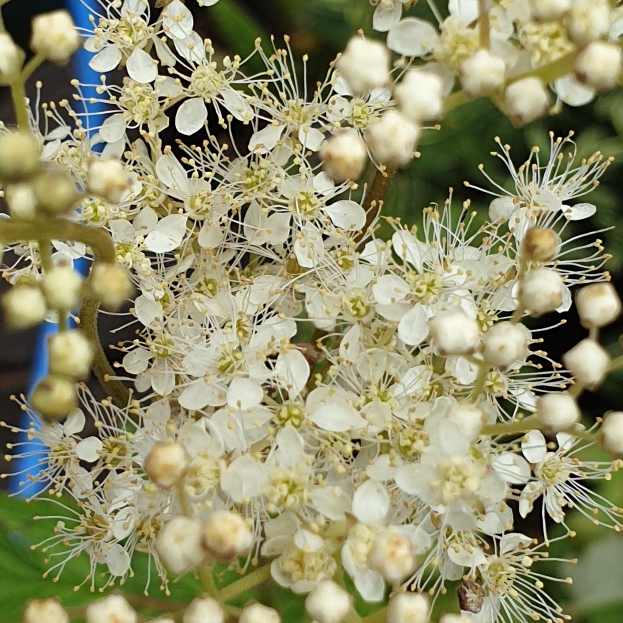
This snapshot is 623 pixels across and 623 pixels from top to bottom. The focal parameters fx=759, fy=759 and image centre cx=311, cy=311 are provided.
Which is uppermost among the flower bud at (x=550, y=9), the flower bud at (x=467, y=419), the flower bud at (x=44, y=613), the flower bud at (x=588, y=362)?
the flower bud at (x=550, y=9)

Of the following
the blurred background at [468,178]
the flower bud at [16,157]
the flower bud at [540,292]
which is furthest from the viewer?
the blurred background at [468,178]

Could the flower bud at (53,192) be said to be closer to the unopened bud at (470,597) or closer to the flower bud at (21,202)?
the flower bud at (21,202)

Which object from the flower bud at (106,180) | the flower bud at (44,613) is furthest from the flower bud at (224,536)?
the flower bud at (106,180)

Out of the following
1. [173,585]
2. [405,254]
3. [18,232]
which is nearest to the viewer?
[18,232]

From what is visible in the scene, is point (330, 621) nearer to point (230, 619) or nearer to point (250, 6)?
point (230, 619)

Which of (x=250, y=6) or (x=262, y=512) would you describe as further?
(x=250, y=6)

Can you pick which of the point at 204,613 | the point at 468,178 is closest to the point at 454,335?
the point at 204,613

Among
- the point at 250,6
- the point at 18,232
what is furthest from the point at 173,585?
the point at 250,6
